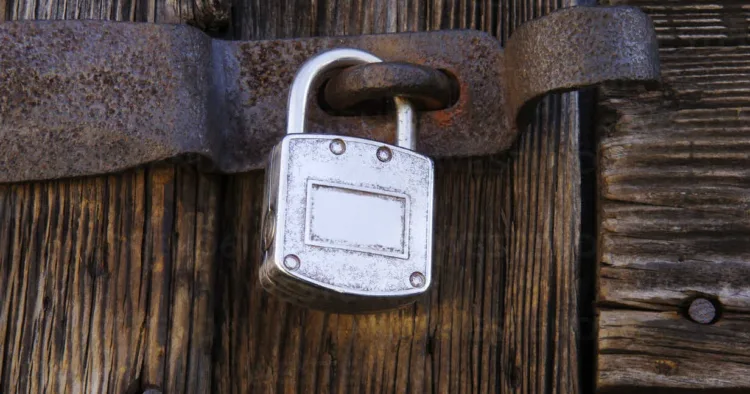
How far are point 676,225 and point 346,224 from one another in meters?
0.33

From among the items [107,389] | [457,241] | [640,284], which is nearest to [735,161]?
[640,284]

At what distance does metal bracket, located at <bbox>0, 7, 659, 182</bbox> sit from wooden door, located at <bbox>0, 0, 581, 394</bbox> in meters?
0.04

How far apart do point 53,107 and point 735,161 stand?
2.14 ft

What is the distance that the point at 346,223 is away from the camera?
0.78 meters

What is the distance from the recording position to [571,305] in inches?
35.5

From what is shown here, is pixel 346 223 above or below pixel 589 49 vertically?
below

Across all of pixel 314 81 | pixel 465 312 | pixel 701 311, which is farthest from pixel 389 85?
pixel 701 311

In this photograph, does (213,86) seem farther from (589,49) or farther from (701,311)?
(701,311)

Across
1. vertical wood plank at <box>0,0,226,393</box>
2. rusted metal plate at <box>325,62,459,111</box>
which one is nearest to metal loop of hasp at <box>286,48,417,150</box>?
rusted metal plate at <box>325,62,459,111</box>

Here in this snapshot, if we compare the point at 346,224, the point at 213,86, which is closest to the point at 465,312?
the point at 346,224

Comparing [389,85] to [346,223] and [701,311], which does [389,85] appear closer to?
[346,223]

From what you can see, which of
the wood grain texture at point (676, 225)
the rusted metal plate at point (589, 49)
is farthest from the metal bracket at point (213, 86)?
the wood grain texture at point (676, 225)

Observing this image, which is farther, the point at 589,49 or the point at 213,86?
the point at 213,86

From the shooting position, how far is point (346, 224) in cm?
78
